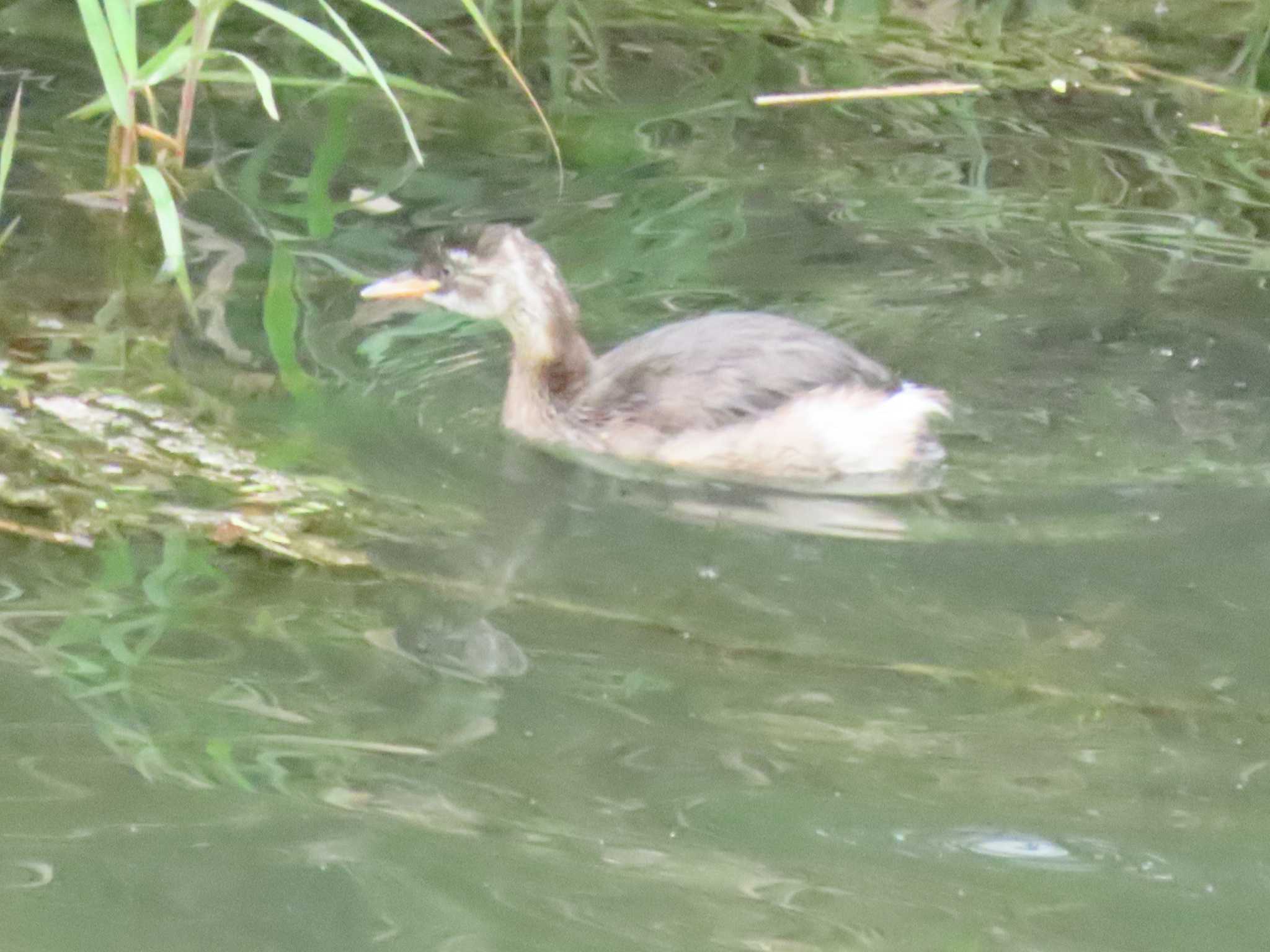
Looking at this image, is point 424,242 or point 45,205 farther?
point 45,205

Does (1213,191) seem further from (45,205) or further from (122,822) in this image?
(122,822)

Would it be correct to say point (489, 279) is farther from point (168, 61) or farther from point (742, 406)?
point (168, 61)

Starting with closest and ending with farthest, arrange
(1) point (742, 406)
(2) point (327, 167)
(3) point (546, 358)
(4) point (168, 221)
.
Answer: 1. (1) point (742, 406)
2. (4) point (168, 221)
3. (3) point (546, 358)
4. (2) point (327, 167)

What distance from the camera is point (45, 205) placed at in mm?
5758

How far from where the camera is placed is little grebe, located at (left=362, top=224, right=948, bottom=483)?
4.62 metres

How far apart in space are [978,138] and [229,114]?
7.38 ft

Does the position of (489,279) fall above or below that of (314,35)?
below

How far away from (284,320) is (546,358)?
65 cm

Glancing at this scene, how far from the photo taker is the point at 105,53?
15.5ft

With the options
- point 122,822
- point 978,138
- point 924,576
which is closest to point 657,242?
point 978,138

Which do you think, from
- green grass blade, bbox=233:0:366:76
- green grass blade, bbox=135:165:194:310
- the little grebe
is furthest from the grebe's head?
green grass blade, bbox=233:0:366:76

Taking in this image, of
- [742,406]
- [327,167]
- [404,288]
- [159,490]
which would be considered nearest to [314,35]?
[404,288]

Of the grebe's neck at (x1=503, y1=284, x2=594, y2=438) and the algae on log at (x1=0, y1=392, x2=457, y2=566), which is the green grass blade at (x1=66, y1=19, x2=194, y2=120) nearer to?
the algae on log at (x1=0, y1=392, x2=457, y2=566)

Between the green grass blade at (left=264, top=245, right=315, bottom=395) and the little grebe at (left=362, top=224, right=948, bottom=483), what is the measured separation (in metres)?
0.47
